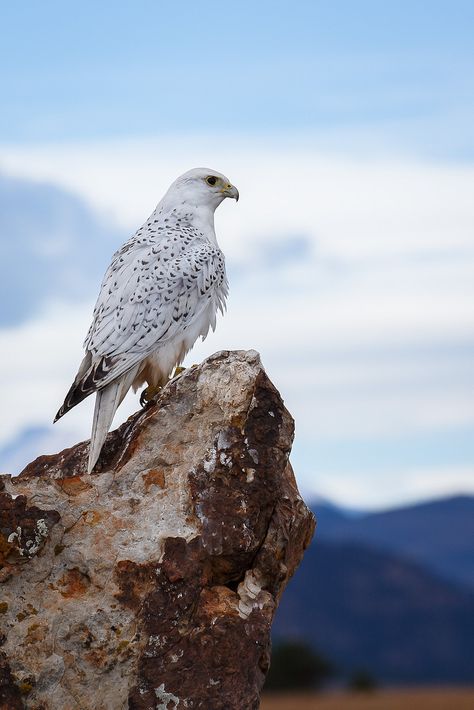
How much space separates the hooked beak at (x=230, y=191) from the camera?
10578mm

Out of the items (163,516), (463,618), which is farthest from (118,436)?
(463,618)

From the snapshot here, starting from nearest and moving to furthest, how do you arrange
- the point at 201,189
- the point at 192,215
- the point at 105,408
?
the point at 105,408, the point at 192,215, the point at 201,189

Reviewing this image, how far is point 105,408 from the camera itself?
8781 millimetres

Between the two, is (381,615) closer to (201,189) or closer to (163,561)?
(201,189)

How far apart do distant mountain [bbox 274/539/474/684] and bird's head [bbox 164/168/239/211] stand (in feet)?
252

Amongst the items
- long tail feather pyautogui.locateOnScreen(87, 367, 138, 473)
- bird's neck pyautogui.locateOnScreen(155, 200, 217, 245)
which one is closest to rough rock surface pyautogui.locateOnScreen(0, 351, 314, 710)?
long tail feather pyautogui.locateOnScreen(87, 367, 138, 473)

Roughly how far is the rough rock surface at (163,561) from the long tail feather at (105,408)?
0.83 feet

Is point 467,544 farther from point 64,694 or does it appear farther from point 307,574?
point 64,694

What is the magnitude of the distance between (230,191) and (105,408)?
2.70 metres

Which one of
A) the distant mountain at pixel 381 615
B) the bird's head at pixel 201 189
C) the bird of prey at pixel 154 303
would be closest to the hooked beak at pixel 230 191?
the bird's head at pixel 201 189

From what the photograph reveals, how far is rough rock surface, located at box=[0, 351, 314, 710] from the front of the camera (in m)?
7.32

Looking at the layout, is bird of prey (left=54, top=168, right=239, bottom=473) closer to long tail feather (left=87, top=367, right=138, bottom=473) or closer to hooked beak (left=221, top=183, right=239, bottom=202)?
long tail feather (left=87, top=367, right=138, bottom=473)

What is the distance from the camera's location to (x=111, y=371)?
884cm

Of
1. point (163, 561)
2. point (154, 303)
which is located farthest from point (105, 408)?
point (163, 561)
